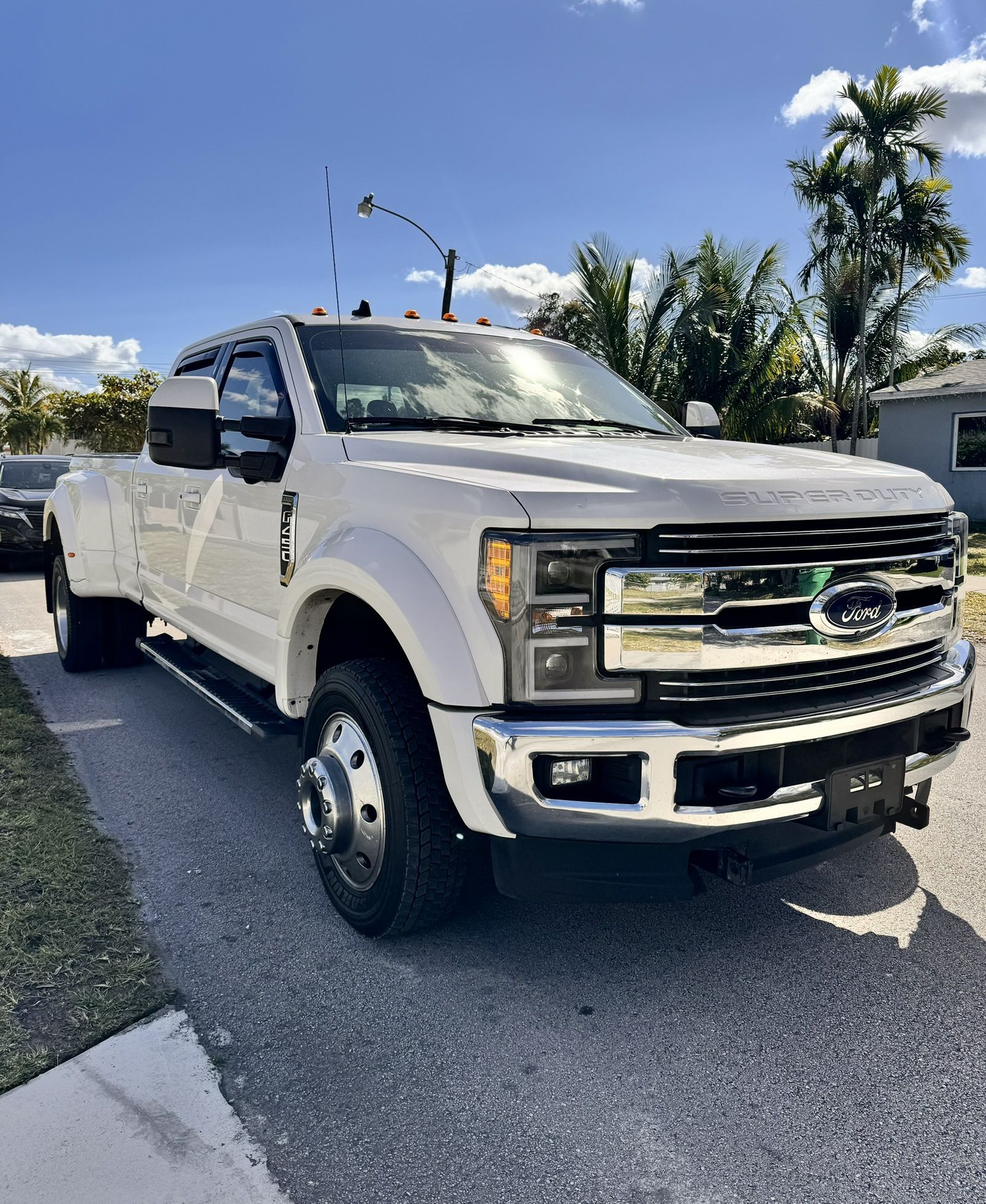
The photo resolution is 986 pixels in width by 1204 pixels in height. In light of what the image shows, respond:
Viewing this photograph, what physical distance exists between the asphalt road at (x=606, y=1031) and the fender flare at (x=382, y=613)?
32.1 inches

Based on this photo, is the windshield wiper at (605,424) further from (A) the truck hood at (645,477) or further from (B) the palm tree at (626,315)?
(B) the palm tree at (626,315)

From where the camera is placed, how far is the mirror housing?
15.3 ft

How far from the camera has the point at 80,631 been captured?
6.62 metres

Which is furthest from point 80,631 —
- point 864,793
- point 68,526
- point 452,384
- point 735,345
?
point 735,345

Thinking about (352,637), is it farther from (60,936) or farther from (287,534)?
(60,936)

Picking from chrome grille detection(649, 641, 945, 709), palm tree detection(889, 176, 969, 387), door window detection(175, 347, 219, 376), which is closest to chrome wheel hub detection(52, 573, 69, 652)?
door window detection(175, 347, 219, 376)

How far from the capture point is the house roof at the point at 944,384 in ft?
62.5

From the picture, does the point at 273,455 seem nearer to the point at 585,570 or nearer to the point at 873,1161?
the point at 585,570

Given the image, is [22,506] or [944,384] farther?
[944,384]

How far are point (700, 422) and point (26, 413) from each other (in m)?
67.4

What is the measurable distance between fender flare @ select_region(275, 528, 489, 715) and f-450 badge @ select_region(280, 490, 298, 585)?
0.12 metres

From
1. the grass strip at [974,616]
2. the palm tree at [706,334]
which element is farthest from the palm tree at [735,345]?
the grass strip at [974,616]

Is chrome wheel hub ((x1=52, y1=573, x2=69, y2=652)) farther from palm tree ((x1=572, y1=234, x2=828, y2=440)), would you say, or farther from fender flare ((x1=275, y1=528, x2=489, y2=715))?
palm tree ((x1=572, y1=234, x2=828, y2=440))

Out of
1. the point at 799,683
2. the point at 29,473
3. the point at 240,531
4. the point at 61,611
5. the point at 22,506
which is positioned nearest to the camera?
the point at 799,683
